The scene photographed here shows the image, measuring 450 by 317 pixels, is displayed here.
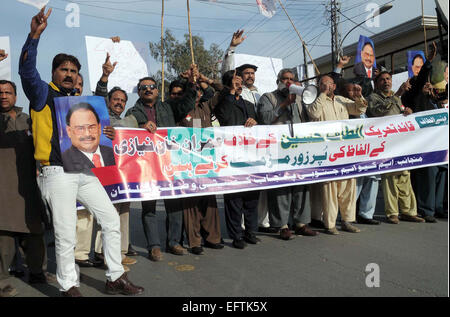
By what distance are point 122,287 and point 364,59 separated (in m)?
5.06

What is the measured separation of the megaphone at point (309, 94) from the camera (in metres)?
4.24

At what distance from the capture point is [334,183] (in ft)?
15.8

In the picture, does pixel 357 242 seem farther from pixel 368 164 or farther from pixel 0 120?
pixel 0 120

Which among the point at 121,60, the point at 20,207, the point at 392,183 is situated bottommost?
the point at 392,183

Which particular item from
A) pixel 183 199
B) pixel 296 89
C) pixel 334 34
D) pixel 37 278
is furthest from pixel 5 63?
pixel 334 34

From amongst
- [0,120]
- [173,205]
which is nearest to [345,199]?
[173,205]

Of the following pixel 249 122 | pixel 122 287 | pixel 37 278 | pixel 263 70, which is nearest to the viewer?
pixel 122 287

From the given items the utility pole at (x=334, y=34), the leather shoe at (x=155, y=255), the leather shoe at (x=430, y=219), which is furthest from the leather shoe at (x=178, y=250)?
the utility pole at (x=334, y=34)

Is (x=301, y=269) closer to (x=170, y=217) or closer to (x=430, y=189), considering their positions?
Result: (x=170, y=217)

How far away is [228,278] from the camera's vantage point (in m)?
3.25

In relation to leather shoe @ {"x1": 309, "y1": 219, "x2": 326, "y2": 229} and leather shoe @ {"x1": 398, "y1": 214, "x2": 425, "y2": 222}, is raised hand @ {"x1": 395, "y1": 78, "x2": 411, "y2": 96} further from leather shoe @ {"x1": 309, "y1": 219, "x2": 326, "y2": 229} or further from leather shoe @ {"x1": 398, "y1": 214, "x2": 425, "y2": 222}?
leather shoe @ {"x1": 309, "y1": 219, "x2": 326, "y2": 229}

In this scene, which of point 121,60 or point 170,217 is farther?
point 121,60

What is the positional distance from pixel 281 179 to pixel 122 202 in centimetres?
191

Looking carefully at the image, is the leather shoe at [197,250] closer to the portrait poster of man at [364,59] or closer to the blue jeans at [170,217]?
the blue jeans at [170,217]
